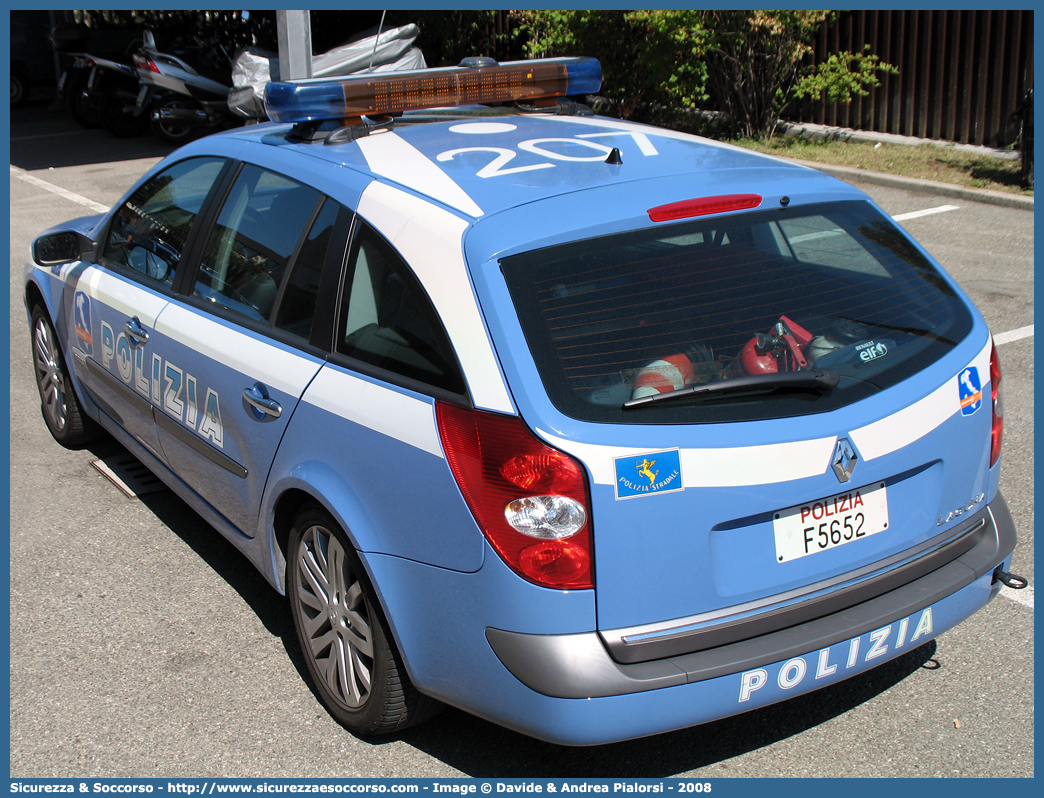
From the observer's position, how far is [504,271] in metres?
2.52

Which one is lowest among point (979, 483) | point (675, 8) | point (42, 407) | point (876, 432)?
point (42, 407)

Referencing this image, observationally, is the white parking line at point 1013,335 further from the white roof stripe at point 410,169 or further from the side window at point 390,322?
the side window at point 390,322

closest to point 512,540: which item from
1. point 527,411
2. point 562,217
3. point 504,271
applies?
point 527,411

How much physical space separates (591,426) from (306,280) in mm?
1217

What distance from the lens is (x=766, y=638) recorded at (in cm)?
251

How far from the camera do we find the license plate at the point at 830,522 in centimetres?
250

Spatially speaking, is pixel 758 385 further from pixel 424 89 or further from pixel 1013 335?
pixel 1013 335

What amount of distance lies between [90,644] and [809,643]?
246 centimetres

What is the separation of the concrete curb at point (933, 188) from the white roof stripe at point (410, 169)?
7.15m

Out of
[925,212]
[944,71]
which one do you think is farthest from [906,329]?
[944,71]

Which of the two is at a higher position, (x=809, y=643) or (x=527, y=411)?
(x=527, y=411)

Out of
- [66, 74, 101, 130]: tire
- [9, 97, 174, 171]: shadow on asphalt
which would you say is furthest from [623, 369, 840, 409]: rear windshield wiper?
[66, 74, 101, 130]: tire

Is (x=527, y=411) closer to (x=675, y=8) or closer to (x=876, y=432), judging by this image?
(x=876, y=432)

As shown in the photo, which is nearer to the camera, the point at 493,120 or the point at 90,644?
the point at 90,644
